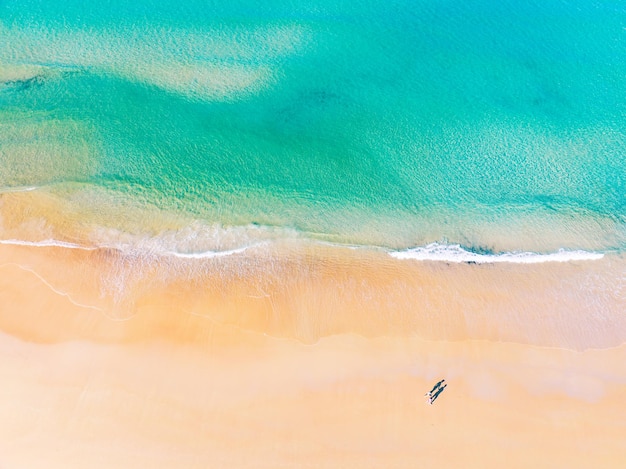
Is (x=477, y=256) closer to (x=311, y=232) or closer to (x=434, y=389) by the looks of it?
(x=434, y=389)

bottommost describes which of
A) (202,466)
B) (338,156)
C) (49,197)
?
(202,466)

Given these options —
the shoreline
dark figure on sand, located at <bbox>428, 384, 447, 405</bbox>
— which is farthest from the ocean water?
dark figure on sand, located at <bbox>428, 384, 447, 405</bbox>

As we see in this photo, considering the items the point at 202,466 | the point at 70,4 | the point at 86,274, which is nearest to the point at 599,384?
the point at 202,466

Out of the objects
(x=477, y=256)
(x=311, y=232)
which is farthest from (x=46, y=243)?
(x=477, y=256)

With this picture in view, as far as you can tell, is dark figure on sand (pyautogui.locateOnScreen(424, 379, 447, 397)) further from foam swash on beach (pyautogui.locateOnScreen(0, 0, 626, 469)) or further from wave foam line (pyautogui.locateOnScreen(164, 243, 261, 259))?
wave foam line (pyautogui.locateOnScreen(164, 243, 261, 259))

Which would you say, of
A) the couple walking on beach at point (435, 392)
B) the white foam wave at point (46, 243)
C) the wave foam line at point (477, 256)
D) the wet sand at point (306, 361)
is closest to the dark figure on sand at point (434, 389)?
the couple walking on beach at point (435, 392)

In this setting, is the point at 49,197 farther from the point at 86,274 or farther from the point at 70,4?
the point at 70,4
